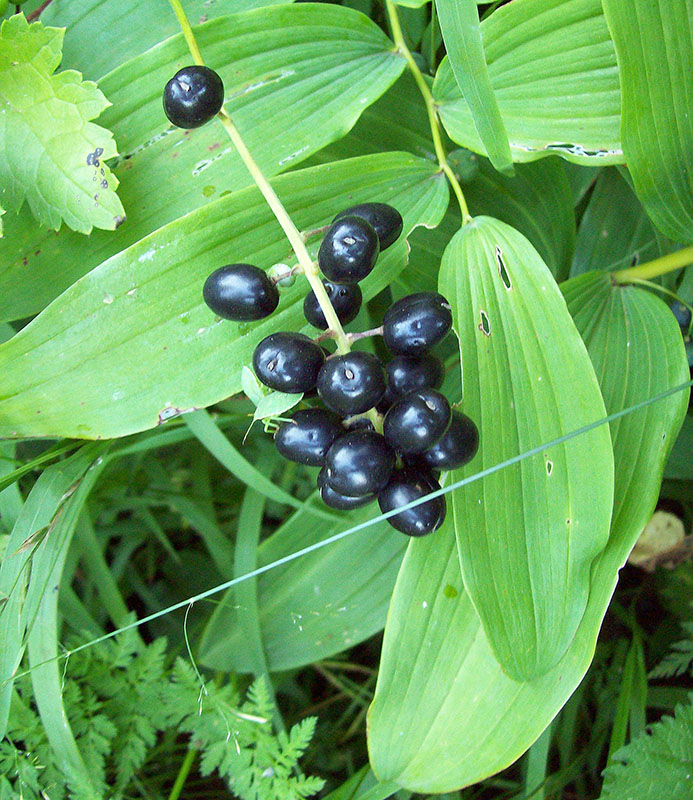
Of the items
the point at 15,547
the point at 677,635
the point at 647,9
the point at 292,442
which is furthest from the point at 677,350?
the point at 15,547

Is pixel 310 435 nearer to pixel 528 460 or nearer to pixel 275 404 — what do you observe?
pixel 275 404

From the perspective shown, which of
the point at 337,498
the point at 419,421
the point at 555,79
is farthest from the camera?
the point at 555,79

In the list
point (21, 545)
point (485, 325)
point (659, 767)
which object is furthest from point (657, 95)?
point (21, 545)

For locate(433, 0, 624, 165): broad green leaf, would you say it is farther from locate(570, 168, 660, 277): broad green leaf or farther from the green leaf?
the green leaf

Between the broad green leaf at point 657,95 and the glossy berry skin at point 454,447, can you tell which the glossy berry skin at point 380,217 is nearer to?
the glossy berry skin at point 454,447

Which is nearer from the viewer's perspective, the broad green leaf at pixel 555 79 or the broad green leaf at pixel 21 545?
the broad green leaf at pixel 555 79

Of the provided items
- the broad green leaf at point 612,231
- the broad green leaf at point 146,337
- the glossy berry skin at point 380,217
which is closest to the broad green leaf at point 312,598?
the broad green leaf at point 146,337
